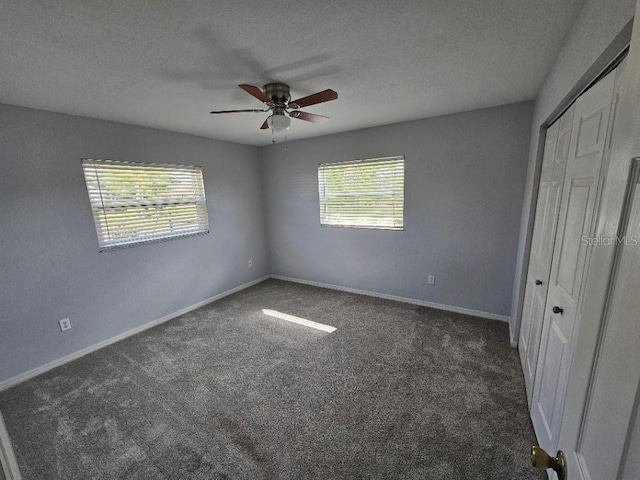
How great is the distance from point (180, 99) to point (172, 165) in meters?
1.27

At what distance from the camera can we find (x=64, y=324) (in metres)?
2.51

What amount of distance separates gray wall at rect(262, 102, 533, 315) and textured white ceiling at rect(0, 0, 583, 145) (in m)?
0.50

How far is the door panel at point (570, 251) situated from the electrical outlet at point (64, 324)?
375 centimetres

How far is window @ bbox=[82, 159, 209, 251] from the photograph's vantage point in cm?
271

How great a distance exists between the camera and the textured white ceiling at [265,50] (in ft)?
3.92

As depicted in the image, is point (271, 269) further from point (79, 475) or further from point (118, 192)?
point (79, 475)

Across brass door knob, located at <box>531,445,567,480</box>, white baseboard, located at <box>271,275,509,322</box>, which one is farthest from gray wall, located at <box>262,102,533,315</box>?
brass door knob, located at <box>531,445,567,480</box>

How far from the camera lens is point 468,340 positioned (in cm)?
261

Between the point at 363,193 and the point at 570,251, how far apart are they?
2522mm

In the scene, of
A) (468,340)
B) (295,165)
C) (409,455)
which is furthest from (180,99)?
(468,340)

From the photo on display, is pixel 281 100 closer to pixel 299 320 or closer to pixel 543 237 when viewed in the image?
pixel 543 237

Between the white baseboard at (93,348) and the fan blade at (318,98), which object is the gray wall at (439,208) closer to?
the fan blade at (318,98)

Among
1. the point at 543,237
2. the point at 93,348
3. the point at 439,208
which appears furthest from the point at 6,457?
the point at 439,208

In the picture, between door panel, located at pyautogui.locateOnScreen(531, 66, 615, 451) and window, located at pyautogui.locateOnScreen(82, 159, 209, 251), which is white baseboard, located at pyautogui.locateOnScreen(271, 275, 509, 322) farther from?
window, located at pyautogui.locateOnScreen(82, 159, 209, 251)
